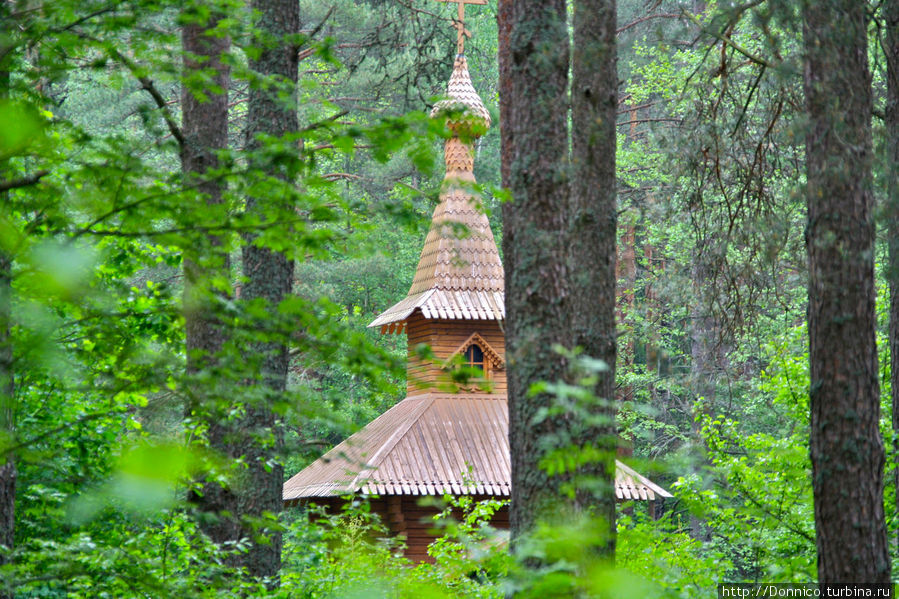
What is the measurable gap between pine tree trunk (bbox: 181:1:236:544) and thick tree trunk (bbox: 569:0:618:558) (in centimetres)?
296

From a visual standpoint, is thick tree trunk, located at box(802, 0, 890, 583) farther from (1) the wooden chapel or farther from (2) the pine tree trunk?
(1) the wooden chapel

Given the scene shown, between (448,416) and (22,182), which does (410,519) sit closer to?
(448,416)

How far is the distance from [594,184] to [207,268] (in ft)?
16.6

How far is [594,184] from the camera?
27.9ft

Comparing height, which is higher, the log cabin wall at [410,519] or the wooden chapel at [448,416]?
the wooden chapel at [448,416]

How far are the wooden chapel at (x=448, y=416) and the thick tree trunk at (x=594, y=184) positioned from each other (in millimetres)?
7327

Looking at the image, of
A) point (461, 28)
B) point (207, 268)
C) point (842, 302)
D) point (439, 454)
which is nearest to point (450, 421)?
point (439, 454)

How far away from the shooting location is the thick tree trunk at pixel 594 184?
8117 mm

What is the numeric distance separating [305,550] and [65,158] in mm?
6065

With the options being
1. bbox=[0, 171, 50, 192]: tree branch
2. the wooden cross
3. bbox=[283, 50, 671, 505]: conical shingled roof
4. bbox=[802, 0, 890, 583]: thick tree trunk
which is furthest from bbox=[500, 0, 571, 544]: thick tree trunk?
the wooden cross

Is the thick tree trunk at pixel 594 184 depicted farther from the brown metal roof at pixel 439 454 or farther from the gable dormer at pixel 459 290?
the gable dormer at pixel 459 290

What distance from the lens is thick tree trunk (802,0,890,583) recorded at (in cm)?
626

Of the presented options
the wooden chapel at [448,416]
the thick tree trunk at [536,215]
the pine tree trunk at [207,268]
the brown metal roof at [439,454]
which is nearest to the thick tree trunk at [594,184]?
the thick tree trunk at [536,215]

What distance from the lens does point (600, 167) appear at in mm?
8602
